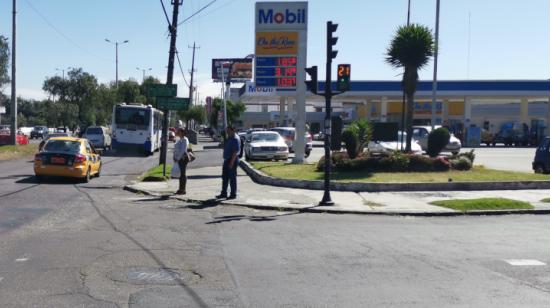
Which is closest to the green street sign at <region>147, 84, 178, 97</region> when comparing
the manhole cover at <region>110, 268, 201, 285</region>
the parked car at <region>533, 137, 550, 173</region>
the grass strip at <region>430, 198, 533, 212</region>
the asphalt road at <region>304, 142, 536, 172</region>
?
the grass strip at <region>430, 198, 533, 212</region>

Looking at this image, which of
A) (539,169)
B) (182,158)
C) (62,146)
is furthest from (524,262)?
(539,169)

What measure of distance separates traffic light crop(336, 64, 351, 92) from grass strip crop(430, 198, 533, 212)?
3.52m

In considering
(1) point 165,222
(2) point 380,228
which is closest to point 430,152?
(2) point 380,228

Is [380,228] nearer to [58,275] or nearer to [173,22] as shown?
[58,275]

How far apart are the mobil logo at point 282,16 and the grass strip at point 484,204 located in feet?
45.3

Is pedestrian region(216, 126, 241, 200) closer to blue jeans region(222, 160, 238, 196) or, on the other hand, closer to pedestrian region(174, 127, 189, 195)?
blue jeans region(222, 160, 238, 196)

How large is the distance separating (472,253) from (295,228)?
11.1 feet

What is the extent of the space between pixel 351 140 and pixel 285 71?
7541 millimetres

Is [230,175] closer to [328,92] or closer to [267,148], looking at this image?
[328,92]

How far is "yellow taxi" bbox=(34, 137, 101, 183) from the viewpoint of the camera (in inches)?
747

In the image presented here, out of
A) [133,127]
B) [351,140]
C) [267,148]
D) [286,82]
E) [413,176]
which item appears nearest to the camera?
[413,176]

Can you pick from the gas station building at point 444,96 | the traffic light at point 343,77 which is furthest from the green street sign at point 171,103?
the gas station building at point 444,96

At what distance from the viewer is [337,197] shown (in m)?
16.2

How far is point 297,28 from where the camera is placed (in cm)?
2662
